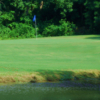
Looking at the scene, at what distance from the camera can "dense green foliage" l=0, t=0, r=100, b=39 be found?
116ft

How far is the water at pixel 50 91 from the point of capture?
751cm

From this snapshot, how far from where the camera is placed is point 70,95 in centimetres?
777

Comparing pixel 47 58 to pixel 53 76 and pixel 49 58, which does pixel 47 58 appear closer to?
pixel 49 58

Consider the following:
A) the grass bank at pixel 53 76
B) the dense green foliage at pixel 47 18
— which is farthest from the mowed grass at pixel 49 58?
the dense green foliage at pixel 47 18

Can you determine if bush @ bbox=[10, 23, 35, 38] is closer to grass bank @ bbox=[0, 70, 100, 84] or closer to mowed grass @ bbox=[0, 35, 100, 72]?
mowed grass @ bbox=[0, 35, 100, 72]

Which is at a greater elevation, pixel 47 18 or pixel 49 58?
pixel 47 18

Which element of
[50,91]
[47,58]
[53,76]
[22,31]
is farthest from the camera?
[22,31]

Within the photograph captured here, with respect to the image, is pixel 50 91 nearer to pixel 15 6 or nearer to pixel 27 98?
pixel 27 98

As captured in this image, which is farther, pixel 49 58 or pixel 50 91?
pixel 49 58

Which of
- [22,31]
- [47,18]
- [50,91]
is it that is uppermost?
[47,18]

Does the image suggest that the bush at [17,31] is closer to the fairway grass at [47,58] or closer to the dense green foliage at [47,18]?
the dense green foliage at [47,18]

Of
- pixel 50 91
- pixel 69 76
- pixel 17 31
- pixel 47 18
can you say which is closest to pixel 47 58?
pixel 69 76

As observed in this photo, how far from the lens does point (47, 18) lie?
40.6m

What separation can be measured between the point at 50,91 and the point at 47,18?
33.0 m
